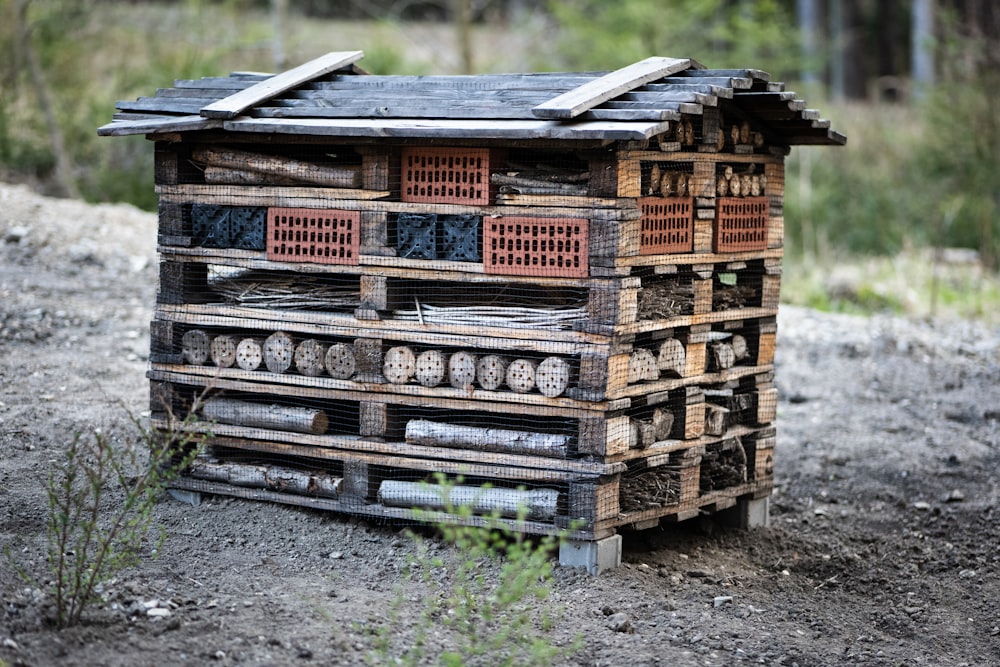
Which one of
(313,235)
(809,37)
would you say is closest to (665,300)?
(313,235)

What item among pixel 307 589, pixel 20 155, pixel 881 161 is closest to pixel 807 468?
pixel 307 589

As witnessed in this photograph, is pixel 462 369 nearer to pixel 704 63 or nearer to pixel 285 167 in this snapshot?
pixel 285 167

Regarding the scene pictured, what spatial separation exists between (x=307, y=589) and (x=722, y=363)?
2772mm

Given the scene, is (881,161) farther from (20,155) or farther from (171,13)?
(20,155)

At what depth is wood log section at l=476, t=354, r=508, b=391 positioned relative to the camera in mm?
6629

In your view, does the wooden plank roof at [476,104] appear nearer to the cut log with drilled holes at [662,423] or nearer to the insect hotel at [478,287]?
the insect hotel at [478,287]

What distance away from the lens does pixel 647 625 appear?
6047mm

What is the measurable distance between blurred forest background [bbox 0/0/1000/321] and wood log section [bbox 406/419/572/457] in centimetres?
869

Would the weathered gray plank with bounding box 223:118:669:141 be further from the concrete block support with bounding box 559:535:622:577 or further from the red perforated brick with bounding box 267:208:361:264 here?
the concrete block support with bounding box 559:535:622:577

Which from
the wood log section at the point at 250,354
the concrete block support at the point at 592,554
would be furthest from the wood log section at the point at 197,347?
the concrete block support at the point at 592,554

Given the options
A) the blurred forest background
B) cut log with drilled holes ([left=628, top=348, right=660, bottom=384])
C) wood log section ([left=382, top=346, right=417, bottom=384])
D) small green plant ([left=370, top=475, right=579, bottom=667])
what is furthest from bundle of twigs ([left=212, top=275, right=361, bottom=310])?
the blurred forest background

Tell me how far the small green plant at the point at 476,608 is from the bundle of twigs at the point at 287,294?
4.67 ft

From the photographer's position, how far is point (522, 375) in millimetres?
6578

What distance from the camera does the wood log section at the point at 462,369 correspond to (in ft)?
21.9
